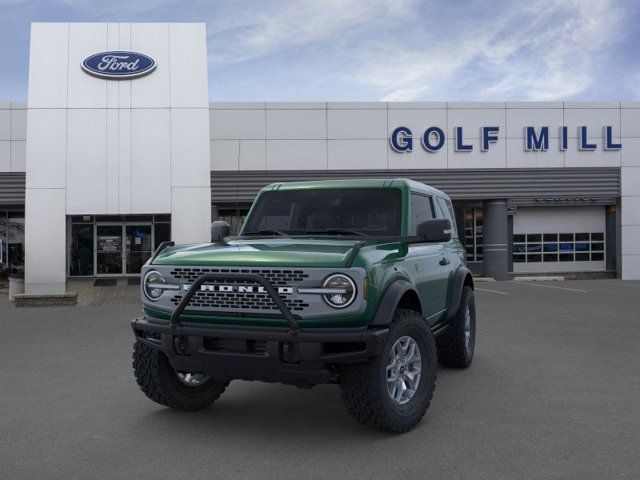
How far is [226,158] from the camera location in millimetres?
23391

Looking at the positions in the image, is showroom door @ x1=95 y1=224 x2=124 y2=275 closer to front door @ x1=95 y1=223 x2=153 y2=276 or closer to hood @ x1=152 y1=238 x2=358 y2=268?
front door @ x1=95 y1=223 x2=153 y2=276

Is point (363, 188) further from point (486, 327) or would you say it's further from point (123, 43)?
point (123, 43)

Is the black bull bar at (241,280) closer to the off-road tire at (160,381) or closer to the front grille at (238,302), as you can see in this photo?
the front grille at (238,302)

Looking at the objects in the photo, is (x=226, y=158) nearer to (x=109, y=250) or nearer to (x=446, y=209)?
(x=109, y=250)

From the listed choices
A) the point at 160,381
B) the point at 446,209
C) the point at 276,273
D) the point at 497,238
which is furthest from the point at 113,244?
the point at 276,273

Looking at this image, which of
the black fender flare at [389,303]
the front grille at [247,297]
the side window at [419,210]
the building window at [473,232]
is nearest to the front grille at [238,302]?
the front grille at [247,297]

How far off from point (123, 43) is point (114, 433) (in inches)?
656

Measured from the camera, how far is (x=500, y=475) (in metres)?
3.70

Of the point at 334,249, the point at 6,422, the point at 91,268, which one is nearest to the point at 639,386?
the point at 334,249

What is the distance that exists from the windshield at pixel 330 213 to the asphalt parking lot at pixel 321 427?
5.06 ft

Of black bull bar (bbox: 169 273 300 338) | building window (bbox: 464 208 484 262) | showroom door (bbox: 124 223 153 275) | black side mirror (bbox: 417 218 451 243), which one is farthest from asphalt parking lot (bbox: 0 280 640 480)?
building window (bbox: 464 208 484 262)

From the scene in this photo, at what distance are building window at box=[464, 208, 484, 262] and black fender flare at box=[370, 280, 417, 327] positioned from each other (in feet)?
79.1

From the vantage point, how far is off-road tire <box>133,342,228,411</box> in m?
4.86

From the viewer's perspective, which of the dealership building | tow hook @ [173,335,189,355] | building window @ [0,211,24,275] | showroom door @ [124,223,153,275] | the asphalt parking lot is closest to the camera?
the asphalt parking lot
